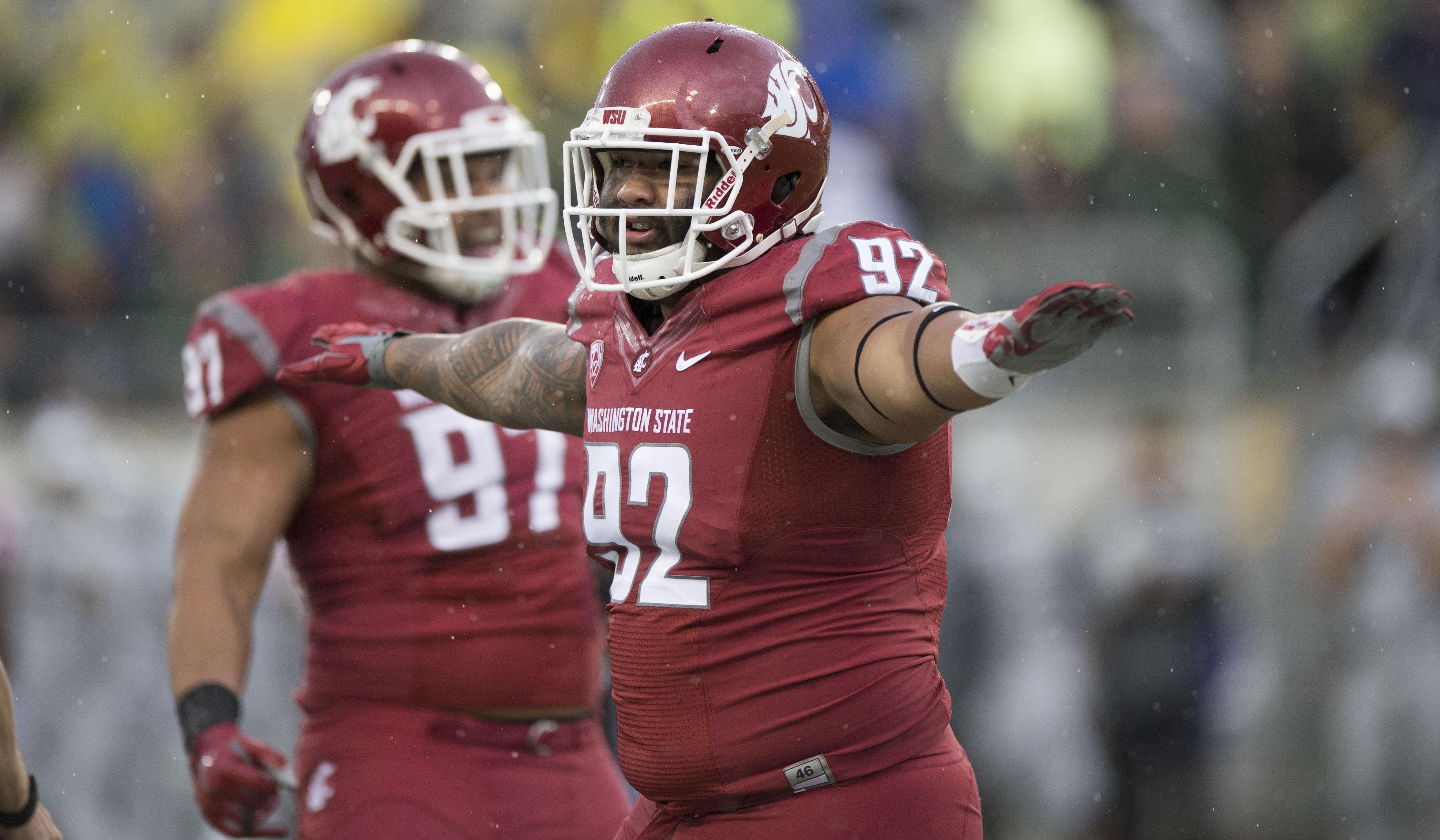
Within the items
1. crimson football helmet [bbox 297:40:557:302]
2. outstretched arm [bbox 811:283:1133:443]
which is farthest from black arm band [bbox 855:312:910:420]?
crimson football helmet [bbox 297:40:557:302]

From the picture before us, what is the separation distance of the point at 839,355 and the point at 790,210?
455mm

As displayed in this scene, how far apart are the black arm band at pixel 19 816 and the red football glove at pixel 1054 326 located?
67.2 inches

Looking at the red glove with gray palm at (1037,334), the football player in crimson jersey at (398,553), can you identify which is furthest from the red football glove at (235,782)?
the red glove with gray palm at (1037,334)

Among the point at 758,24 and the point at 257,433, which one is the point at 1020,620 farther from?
the point at 257,433

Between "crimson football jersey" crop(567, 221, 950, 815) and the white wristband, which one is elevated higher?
the white wristband

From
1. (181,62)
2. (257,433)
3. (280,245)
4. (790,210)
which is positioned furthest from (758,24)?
(790,210)

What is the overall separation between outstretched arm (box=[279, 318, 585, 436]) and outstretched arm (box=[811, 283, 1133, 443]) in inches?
23.7

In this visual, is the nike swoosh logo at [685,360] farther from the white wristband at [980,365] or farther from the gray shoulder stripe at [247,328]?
the gray shoulder stripe at [247,328]

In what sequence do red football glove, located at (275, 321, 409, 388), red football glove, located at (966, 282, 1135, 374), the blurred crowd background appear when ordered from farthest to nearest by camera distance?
the blurred crowd background → red football glove, located at (275, 321, 409, 388) → red football glove, located at (966, 282, 1135, 374)

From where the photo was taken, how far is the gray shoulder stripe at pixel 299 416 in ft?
11.1

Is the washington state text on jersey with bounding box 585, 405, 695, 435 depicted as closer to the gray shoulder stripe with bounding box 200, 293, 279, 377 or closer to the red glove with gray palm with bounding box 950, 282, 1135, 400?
the red glove with gray palm with bounding box 950, 282, 1135, 400

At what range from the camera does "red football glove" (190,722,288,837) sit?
10.3 ft

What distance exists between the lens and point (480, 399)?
115 inches

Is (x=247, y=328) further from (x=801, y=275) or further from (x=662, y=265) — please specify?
(x=801, y=275)
